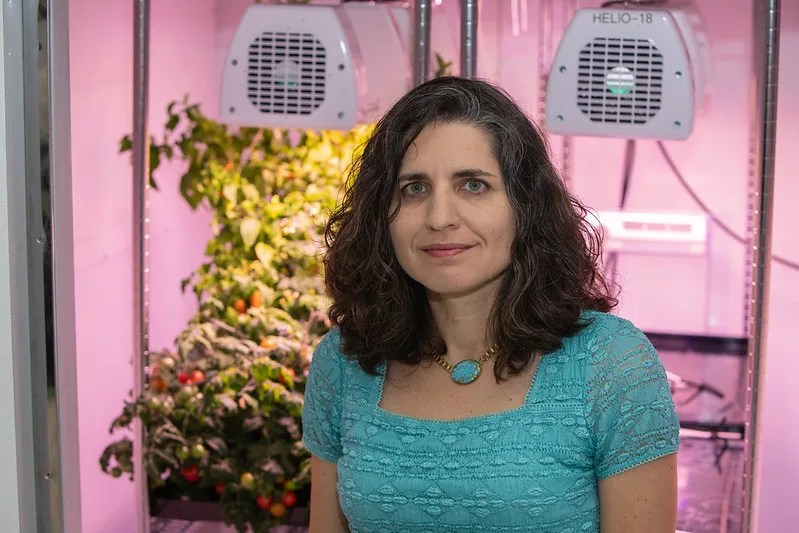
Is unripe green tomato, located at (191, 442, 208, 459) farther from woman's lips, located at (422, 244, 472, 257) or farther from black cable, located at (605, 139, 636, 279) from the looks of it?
black cable, located at (605, 139, 636, 279)

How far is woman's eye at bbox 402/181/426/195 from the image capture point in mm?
1240

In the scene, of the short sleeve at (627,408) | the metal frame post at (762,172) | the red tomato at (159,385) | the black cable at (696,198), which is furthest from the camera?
the black cable at (696,198)

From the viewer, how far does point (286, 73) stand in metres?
1.79

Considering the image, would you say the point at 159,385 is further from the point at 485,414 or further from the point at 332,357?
the point at 485,414

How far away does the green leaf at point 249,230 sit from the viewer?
225 centimetres

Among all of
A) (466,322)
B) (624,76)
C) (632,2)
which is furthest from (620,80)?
(466,322)

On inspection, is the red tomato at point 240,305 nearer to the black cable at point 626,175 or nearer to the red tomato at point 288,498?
the red tomato at point 288,498

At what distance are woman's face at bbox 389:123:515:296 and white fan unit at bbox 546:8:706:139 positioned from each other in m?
0.53

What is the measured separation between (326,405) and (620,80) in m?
0.70

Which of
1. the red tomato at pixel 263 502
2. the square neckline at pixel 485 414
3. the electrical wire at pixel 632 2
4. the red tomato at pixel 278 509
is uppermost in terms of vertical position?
the electrical wire at pixel 632 2

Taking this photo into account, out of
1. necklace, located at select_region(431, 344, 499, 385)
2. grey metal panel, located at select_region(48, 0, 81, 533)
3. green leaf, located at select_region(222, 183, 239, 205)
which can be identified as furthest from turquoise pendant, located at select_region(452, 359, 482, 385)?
green leaf, located at select_region(222, 183, 239, 205)

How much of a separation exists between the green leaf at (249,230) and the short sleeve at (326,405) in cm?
93

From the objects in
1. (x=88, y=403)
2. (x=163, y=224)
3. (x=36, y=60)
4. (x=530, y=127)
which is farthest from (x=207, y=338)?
(x=530, y=127)

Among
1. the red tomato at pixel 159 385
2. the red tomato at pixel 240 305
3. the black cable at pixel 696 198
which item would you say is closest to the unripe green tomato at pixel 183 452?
the red tomato at pixel 159 385
